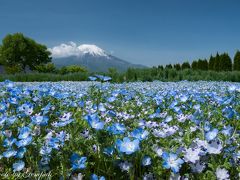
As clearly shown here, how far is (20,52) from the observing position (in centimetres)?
5300

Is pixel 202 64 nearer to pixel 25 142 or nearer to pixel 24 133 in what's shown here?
pixel 24 133

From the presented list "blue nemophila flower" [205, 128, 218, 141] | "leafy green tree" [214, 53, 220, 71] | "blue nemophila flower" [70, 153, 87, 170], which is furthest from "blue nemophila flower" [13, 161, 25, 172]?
"leafy green tree" [214, 53, 220, 71]

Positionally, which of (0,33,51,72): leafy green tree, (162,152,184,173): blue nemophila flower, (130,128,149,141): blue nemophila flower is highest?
(0,33,51,72): leafy green tree

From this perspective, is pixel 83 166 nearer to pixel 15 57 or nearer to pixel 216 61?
pixel 216 61

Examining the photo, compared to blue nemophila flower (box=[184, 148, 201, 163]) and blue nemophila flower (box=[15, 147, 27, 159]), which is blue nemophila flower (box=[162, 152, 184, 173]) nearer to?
blue nemophila flower (box=[184, 148, 201, 163])

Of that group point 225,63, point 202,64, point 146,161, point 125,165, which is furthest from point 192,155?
point 202,64

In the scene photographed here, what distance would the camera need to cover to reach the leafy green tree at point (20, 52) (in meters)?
52.6

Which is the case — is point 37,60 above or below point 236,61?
above

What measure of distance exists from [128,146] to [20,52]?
5380cm

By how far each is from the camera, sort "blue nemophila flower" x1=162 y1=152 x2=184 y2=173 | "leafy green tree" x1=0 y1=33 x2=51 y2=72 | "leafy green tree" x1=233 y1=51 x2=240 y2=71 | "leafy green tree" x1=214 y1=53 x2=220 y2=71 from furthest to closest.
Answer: "leafy green tree" x1=0 y1=33 x2=51 y2=72, "leafy green tree" x1=214 y1=53 x2=220 y2=71, "leafy green tree" x1=233 y1=51 x2=240 y2=71, "blue nemophila flower" x1=162 y1=152 x2=184 y2=173

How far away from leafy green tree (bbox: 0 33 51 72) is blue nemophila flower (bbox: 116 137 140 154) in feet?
174

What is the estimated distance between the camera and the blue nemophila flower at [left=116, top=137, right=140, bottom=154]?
5.69 ft

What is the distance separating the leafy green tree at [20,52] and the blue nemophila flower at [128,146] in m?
52.9

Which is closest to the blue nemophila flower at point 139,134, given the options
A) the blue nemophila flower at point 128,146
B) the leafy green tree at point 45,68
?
the blue nemophila flower at point 128,146
